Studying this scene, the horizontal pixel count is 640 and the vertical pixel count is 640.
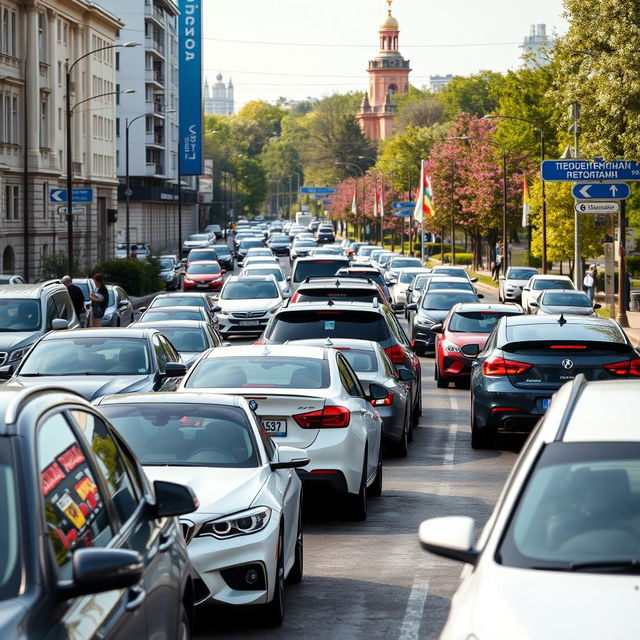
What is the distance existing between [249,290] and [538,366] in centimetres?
2133

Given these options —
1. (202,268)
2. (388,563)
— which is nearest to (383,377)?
(388,563)

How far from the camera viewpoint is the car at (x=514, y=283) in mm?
52281

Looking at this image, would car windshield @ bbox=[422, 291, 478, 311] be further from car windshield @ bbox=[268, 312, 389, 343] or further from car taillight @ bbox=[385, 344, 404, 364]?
car windshield @ bbox=[268, 312, 389, 343]

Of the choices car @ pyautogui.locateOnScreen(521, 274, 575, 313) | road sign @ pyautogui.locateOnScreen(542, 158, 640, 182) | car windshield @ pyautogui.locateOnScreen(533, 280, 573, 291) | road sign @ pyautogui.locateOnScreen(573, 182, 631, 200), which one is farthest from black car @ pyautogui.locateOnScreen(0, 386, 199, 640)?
car windshield @ pyautogui.locateOnScreen(533, 280, 573, 291)

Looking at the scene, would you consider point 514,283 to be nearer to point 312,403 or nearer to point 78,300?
point 78,300

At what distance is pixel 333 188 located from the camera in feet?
619

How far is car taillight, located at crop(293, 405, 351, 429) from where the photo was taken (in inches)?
465

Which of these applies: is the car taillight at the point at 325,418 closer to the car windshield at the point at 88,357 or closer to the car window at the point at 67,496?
the car windshield at the point at 88,357

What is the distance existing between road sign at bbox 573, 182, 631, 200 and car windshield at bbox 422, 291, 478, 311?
7846 millimetres

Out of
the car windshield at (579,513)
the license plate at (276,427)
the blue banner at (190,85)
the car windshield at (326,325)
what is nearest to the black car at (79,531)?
the car windshield at (579,513)

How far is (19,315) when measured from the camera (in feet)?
76.5

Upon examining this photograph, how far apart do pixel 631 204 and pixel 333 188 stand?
384 feet

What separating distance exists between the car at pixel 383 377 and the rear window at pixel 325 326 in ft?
3.16

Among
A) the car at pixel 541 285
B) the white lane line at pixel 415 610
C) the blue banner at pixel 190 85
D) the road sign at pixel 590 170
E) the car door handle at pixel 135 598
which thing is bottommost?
the car at pixel 541 285
